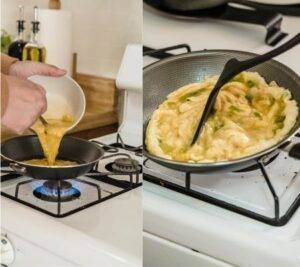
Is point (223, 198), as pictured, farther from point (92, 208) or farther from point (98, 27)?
point (98, 27)

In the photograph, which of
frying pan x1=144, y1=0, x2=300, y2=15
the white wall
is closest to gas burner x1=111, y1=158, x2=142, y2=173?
the white wall

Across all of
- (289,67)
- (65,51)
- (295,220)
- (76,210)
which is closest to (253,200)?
(295,220)

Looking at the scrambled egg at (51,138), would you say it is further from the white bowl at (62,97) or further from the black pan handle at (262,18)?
the black pan handle at (262,18)

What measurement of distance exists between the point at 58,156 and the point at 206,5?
318 millimetres

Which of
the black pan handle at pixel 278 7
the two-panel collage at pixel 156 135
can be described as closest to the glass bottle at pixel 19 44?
the two-panel collage at pixel 156 135

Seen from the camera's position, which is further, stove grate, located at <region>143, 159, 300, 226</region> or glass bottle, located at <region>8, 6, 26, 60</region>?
glass bottle, located at <region>8, 6, 26, 60</region>

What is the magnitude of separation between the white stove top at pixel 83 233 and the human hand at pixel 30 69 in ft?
0.58

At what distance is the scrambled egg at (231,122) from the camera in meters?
0.47

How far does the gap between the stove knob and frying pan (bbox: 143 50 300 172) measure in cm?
28

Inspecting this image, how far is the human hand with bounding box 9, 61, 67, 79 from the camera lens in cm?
68

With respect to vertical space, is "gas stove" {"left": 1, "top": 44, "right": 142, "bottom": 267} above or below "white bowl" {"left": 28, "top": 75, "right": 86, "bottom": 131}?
below

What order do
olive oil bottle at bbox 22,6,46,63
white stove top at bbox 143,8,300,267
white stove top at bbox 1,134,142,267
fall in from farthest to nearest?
olive oil bottle at bbox 22,6,46,63 < white stove top at bbox 1,134,142,267 < white stove top at bbox 143,8,300,267

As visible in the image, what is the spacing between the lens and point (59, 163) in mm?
671

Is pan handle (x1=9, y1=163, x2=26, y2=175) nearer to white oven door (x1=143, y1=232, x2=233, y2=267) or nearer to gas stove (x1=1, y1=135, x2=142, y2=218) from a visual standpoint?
gas stove (x1=1, y1=135, x2=142, y2=218)
